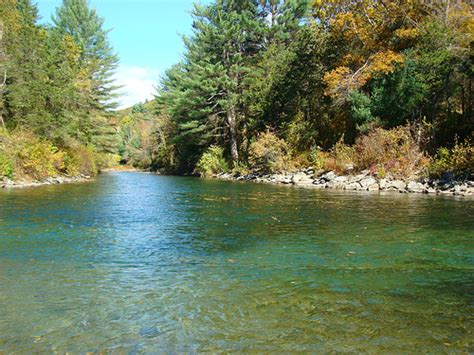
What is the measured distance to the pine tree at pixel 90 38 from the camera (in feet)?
166

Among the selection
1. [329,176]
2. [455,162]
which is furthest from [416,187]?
[329,176]

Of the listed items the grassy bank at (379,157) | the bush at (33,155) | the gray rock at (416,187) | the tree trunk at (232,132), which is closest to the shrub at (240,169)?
the grassy bank at (379,157)

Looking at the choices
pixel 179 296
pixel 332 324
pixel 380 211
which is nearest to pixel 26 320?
pixel 179 296

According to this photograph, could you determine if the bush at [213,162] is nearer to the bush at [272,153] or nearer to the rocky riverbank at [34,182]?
the bush at [272,153]

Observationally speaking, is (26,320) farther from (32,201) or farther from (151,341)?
(32,201)

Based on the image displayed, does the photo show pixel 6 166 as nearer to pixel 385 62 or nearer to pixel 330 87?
pixel 330 87

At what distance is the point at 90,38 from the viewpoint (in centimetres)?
5219

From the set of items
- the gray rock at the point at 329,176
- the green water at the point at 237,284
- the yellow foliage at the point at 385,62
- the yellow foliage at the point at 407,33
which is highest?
the yellow foliage at the point at 407,33

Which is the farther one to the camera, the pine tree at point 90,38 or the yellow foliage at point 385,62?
the pine tree at point 90,38

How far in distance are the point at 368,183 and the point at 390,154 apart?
2.75 meters

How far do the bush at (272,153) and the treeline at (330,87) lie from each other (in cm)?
10

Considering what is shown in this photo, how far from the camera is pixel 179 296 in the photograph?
610 centimetres

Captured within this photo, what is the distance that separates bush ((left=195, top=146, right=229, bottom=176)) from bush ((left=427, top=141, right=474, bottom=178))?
23.0 metres

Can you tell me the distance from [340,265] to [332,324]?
9.16ft
